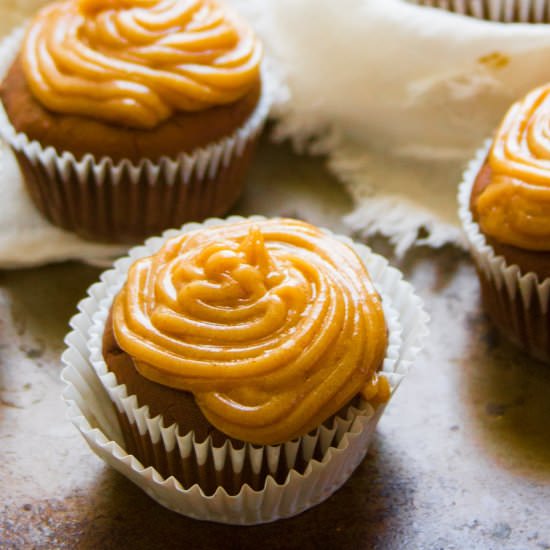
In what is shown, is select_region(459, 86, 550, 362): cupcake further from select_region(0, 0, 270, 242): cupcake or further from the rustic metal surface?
select_region(0, 0, 270, 242): cupcake

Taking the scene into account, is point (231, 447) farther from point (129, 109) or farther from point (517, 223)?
point (129, 109)

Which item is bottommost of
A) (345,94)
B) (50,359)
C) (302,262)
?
(50,359)

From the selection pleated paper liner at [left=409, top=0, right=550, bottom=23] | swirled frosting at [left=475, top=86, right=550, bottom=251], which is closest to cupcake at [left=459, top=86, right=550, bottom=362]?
swirled frosting at [left=475, top=86, right=550, bottom=251]

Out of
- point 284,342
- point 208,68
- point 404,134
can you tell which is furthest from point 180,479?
point 404,134

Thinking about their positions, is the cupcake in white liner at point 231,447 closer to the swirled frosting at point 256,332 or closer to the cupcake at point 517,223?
the swirled frosting at point 256,332

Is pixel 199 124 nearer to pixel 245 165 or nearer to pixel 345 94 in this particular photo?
pixel 245 165

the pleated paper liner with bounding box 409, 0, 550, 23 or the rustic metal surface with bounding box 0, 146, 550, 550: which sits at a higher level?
the pleated paper liner with bounding box 409, 0, 550, 23
